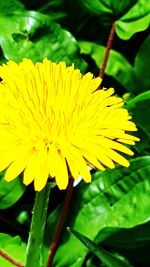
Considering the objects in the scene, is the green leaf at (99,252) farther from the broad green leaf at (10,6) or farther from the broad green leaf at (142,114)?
the broad green leaf at (10,6)

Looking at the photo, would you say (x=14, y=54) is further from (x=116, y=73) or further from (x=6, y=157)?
(x=6, y=157)

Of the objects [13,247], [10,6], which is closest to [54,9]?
[10,6]

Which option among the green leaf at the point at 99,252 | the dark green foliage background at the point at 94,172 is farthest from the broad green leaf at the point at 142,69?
the green leaf at the point at 99,252

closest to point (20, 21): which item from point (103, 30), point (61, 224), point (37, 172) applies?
point (103, 30)

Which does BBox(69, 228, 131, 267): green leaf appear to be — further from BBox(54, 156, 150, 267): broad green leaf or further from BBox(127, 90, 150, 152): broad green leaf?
BBox(127, 90, 150, 152): broad green leaf

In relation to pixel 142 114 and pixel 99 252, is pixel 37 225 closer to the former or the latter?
pixel 99 252

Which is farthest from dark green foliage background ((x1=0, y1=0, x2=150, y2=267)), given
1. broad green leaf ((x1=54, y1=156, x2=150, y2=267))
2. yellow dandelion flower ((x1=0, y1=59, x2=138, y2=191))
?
yellow dandelion flower ((x1=0, y1=59, x2=138, y2=191))
